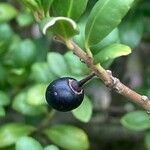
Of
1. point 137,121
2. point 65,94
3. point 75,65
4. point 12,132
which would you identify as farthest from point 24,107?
point 65,94

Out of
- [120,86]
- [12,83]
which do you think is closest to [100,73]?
[120,86]

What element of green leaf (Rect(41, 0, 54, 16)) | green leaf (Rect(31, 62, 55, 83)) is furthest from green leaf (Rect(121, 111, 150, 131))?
green leaf (Rect(41, 0, 54, 16))

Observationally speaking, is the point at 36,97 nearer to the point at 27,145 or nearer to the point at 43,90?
the point at 43,90

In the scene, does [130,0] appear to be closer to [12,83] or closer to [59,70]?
[59,70]

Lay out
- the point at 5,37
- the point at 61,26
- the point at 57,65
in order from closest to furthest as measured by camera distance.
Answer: the point at 61,26 → the point at 57,65 → the point at 5,37

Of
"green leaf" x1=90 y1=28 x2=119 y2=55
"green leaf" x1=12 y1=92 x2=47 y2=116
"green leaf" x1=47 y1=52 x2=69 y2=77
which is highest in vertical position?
"green leaf" x1=90 y1=28 x2=119 y2=55

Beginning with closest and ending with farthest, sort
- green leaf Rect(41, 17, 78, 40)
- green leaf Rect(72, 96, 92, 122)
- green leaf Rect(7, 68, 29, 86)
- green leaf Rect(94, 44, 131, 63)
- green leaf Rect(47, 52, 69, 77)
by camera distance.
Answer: green leaf Rect(41, 17, 78, 40), green leaf Rect(94, 44, 131, 63), green leaf Rect(72, 96, 92, 122), green leaf Rect(47, 52, 69, 77), green leaf Rect(7, 68, 29, 86)

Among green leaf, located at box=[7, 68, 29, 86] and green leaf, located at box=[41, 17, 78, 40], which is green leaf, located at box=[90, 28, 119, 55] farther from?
green leaf, located at box=[7, 68, 29, 86]
